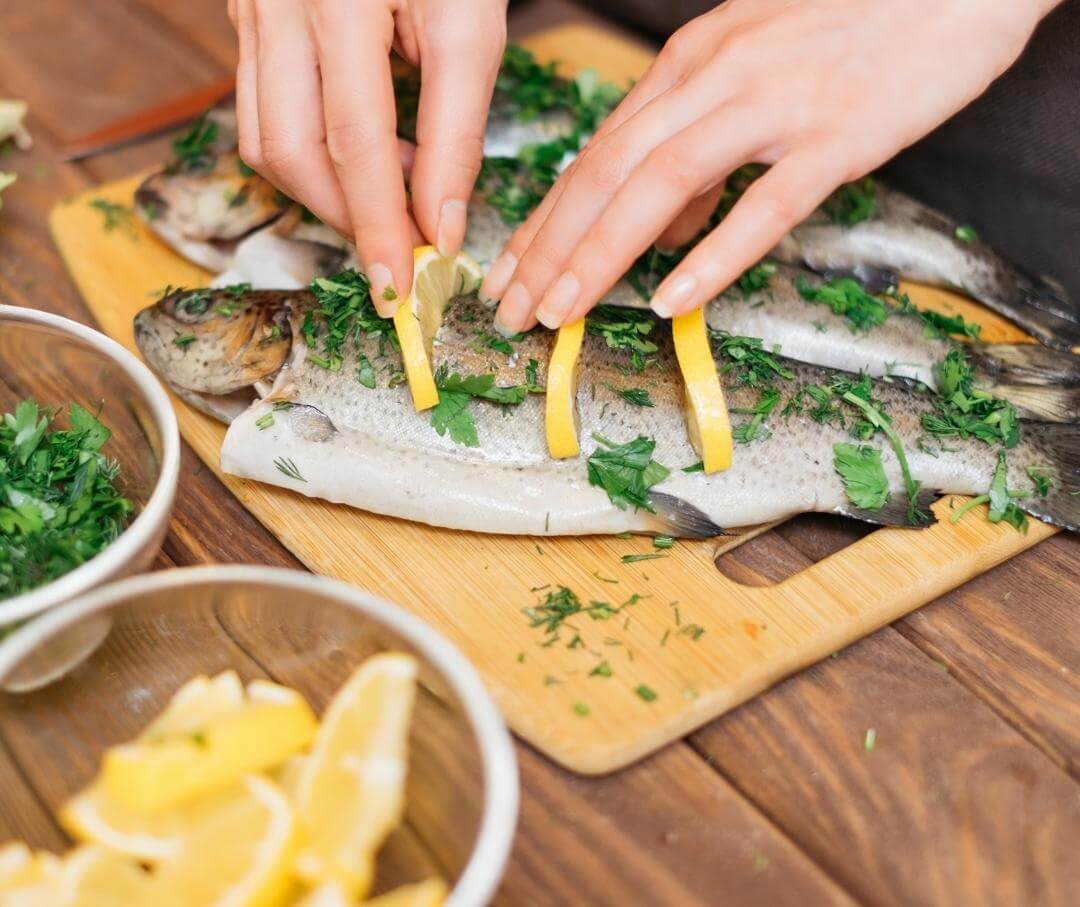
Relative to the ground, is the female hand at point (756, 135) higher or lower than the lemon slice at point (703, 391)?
higher

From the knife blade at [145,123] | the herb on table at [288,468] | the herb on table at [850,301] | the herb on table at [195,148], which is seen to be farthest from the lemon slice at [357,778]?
the knife blade at [145,123]

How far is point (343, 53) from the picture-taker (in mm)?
1448

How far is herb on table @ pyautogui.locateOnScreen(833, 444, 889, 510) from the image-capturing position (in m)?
1.45

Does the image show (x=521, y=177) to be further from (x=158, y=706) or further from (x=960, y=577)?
(x=158, y=706)

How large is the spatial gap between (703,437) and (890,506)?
0.27m

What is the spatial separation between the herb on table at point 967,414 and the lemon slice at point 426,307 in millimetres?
662

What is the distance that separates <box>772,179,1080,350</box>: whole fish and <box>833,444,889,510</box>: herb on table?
56 cm

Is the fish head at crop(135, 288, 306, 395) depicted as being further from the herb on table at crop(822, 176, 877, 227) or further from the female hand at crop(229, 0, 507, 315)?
the herb on table at crop(822, 176, 877, 227)

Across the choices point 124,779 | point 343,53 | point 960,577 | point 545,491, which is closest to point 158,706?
point 124,779

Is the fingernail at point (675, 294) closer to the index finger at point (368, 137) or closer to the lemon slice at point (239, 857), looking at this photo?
the index finger at point (368, 137)

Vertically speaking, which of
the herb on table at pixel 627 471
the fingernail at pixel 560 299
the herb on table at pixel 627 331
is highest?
the fingernail at pixel 560 299

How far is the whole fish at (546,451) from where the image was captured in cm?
144

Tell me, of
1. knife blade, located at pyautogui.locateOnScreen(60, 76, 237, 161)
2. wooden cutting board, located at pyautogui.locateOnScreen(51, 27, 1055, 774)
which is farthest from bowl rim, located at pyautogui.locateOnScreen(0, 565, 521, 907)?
knife blade, located at pyautogui.locateOnScreen(60, 76, 237, 161)

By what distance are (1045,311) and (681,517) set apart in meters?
0.83
